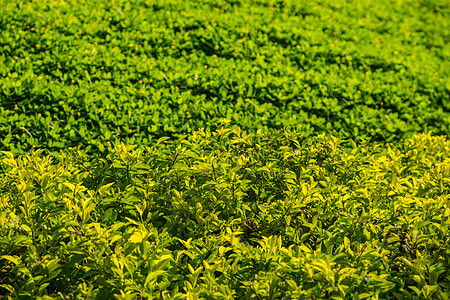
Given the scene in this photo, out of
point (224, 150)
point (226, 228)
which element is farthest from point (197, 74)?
point (226, 228)

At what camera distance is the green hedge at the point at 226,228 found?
1.80 m

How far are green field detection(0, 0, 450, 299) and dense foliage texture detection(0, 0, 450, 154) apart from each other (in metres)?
0.03

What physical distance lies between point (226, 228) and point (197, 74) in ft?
10.8

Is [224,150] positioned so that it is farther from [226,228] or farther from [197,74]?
[197,74]

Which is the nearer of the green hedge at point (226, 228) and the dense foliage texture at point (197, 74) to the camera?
the green hedge at point (226, 228)

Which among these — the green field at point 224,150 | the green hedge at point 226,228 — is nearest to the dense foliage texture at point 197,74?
the green field at point 224,150

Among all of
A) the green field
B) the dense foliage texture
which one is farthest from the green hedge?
the dense foliage texture

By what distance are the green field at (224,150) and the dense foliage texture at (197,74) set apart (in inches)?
1.1

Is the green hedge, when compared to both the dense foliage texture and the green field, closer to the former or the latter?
the green field

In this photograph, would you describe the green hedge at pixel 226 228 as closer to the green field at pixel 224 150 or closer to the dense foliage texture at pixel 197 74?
the green field at pixel 224 150

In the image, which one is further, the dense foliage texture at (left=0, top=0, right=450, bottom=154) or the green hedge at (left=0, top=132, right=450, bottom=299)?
the dense foliage texture at (left=0, top=0, right=450, bottom=154)

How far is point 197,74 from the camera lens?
16.6ft

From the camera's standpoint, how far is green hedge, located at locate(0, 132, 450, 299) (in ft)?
5.90

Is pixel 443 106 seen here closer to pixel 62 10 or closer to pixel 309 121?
pixel 309 121
